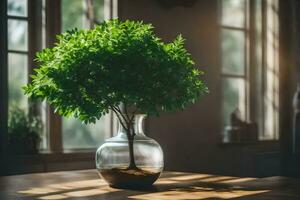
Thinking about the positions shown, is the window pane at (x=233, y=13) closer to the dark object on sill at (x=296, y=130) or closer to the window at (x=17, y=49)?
the dark object on sill at (x=296, y=130)

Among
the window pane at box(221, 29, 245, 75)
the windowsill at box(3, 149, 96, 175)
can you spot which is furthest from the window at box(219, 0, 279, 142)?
the windowsill at box(3, 149, 96, 175)

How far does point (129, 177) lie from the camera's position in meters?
2.01

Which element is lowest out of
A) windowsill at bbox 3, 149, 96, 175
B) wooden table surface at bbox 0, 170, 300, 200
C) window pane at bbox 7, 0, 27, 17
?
windowsill at bbox 3, 149, 96, 175

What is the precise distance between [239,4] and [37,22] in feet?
8.55

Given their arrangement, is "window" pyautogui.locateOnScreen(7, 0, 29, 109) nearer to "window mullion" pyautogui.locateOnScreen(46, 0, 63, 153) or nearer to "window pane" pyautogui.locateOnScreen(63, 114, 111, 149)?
"window mullion" pyautogui.locateOnScreen(46, 0, 63, 153)

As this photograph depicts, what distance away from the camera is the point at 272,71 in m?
6.40

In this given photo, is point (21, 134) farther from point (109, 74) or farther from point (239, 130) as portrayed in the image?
point (239, 130)

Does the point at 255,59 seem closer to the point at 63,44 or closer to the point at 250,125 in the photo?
the point at 250,125

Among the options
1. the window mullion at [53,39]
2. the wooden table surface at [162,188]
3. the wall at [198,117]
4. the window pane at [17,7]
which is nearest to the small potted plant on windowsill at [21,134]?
the window mullion at [53,39]

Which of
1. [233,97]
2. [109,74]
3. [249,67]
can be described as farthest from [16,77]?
[249,67]

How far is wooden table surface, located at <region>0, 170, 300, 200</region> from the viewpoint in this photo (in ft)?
6.00

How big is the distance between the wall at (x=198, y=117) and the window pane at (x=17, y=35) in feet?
3.37

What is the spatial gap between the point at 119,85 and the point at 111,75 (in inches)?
1.8

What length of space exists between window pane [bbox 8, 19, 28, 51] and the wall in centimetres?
103
